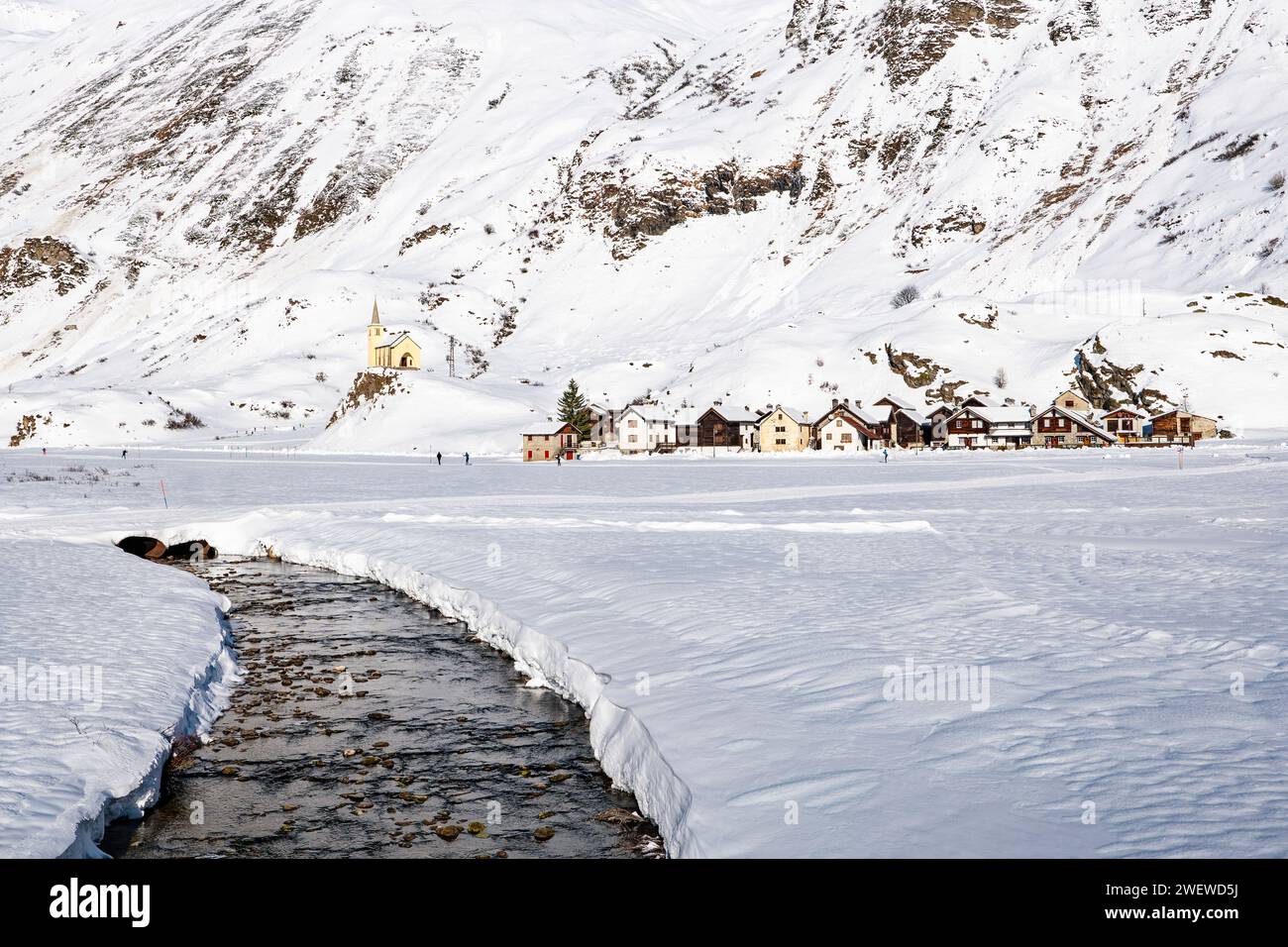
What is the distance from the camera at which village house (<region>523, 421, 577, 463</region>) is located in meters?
95.7

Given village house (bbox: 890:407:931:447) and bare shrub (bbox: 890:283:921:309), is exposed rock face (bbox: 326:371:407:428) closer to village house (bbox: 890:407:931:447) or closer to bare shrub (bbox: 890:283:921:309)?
village house (bbox: 890:407:931:447)

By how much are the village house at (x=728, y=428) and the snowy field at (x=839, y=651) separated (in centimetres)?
7360

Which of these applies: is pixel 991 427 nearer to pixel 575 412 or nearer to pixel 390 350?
pixel 575 412

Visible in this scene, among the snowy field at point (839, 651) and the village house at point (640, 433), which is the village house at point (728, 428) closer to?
the village house at point (640, 433)

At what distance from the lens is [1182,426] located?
9738 cm

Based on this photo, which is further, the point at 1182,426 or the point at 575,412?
the point at 575,412

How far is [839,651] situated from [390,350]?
128734 mm

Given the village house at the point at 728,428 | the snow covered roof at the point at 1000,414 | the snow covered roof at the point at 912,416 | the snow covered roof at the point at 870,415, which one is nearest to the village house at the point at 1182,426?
the snow covered roof at the point at 1000,414

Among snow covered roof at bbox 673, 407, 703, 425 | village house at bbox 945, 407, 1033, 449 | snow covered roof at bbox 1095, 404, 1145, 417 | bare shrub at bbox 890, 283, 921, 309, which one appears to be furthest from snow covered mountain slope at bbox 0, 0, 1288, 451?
village house at bbox 945, 407, 1033, 449

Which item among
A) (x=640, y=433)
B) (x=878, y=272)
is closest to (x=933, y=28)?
(x=878, y=272)

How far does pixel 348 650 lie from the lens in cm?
1691

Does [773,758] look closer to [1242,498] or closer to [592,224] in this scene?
[1242,498]
